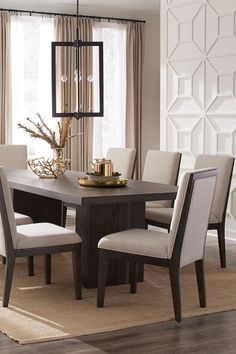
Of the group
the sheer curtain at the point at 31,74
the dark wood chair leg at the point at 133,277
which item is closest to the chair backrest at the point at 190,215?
the dark wood chair leg at the point at 133,277

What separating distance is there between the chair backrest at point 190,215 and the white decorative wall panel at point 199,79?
2.48m

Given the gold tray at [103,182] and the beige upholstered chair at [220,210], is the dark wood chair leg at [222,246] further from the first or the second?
the gold tray at [103,182]

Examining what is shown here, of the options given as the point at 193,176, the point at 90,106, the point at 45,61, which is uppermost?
the point at 45,61

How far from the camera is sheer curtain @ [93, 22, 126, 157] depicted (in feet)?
31.4

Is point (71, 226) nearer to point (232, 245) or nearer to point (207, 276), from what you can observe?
point (232, 245)

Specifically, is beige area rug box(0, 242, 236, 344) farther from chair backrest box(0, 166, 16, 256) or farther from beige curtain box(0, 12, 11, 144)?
beige curtain box(0, 12, 11, 144)

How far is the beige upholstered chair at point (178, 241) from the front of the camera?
13.6 ft

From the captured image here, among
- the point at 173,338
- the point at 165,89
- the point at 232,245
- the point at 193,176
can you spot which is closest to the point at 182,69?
the point at 165,89

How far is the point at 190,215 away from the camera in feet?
13.8

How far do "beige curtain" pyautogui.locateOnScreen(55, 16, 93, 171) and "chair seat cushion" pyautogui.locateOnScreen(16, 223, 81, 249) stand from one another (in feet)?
15.0

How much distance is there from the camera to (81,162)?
9.39 metres

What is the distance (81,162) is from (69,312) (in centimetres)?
517

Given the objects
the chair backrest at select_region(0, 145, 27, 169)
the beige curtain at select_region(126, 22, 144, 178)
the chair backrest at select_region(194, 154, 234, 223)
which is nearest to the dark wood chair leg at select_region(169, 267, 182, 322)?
the chair backrest at select_region(194, 154, 234, 223)

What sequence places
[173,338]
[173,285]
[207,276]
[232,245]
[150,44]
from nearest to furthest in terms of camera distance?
[173,338]
[173,285]
[207,276]
[232,245]
[150,44]
